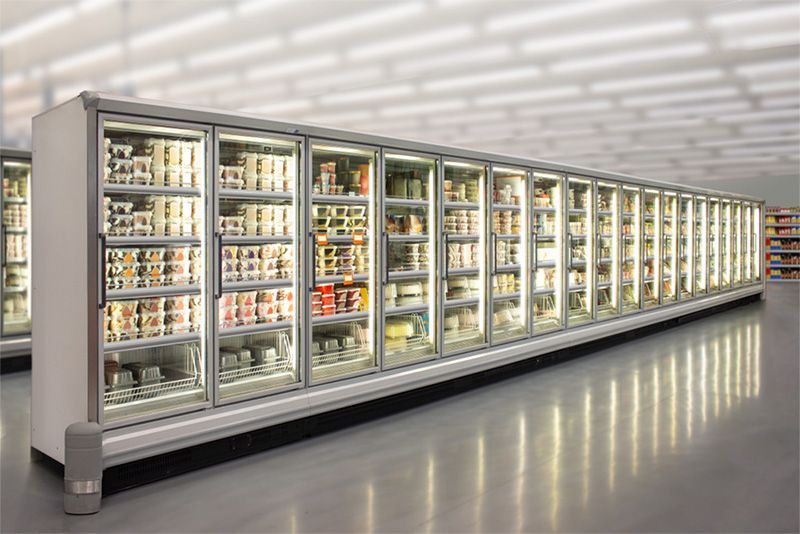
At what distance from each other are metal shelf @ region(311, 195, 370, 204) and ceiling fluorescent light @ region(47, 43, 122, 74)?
15.9ft

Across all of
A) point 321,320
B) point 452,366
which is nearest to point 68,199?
point 321,320

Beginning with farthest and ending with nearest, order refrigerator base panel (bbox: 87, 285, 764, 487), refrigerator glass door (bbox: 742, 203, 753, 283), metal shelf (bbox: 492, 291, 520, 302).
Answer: refrigerator glass door (bbox: 742, 203, 753, 283), metal shelf (bbox: 492, 291, 520, 302), refrigerator base panel (bbox: 87, 285, 764, 487)

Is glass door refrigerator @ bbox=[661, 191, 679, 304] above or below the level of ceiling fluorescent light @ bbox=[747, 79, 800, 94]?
below

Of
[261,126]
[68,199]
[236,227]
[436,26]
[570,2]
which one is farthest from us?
[436,26]

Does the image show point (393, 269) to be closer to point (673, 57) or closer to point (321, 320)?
point (321, 320)

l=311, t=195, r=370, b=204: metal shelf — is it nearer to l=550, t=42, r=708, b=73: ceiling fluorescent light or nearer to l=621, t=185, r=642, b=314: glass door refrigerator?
l=550, t=42, r=708, b=73: ceiling fluorescent light

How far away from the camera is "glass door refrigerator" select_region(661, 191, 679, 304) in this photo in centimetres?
1120

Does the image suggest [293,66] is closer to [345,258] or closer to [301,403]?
[345,258]

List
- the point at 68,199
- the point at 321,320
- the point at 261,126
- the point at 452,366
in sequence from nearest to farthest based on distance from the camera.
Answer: the point at 68,199 < the point at 261,126 < the point at 321,320 < the point at 452,366

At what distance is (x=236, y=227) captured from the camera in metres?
4.93

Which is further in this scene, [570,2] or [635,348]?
[635,348]

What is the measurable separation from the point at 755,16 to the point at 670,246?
5145 millimetres

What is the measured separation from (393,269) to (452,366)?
1.06 meters

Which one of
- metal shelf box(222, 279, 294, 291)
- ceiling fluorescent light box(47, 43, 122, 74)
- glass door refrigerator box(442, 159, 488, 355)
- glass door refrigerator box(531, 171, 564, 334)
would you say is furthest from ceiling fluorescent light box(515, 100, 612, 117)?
metal shelf box(222, 279, 294, 291)
